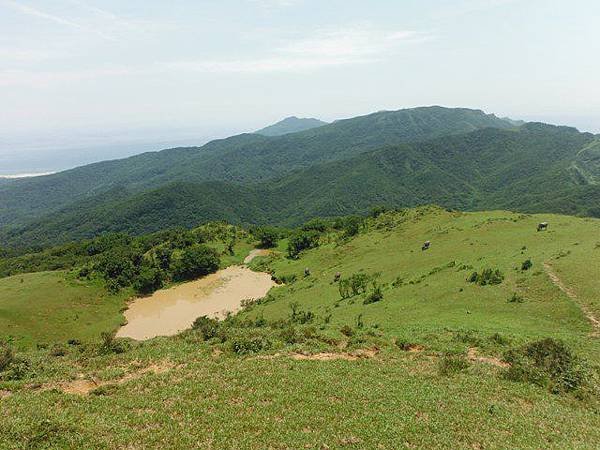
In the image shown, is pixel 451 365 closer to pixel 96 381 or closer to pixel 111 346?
pixel 96 381

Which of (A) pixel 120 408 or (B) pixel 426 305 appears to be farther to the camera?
(B) pixel 426 305

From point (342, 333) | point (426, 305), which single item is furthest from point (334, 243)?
point (342, 333)

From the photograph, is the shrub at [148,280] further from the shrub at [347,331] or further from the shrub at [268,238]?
the shrub at [347,331]

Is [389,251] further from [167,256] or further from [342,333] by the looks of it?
[167,256]

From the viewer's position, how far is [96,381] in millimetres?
18500

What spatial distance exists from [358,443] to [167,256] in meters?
69.7

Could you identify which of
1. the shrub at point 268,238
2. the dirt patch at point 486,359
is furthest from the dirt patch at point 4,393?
the shrub at point 268,238

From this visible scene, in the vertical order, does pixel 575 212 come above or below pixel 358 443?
below

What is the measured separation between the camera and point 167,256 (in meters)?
76.8

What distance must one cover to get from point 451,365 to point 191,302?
165ft

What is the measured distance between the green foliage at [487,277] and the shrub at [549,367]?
13042mm

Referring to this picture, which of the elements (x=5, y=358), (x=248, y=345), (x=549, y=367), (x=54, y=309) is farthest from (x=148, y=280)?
(x=549, y=367)

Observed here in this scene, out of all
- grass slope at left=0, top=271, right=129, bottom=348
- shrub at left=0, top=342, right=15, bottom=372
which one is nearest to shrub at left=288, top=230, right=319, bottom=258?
grass slope at left=0, top=271, right=129, bottom=348

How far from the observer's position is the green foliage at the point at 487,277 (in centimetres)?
3306
